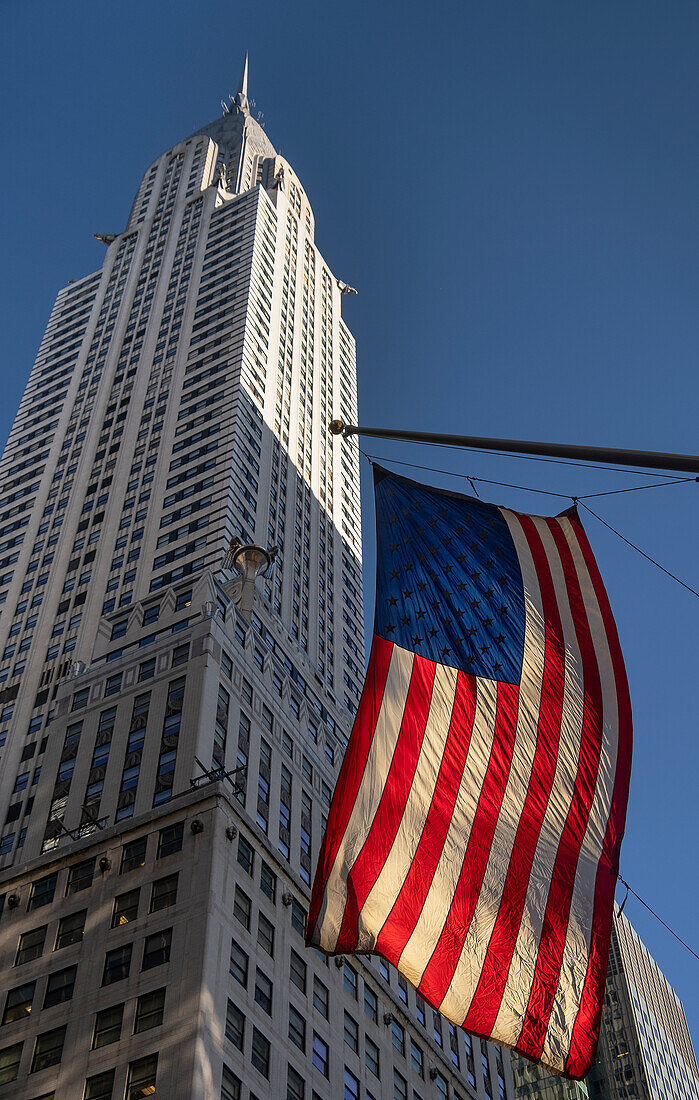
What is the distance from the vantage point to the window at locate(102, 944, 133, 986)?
51531 millimetres

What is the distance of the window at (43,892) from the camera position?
2277 inches

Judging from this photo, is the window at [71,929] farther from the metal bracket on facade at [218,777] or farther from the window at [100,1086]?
the metal bracket on facade at [218,777]

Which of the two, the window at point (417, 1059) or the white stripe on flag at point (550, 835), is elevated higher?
the window at point (417, 1059)

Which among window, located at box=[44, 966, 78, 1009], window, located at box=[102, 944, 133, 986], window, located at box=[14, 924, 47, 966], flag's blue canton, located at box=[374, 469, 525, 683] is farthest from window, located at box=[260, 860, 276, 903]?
flag's blue canton, located at box=[374, 469, 525, 683]

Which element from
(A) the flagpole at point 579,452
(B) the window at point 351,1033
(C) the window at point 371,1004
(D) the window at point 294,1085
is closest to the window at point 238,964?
(D) the window at point 294,1085

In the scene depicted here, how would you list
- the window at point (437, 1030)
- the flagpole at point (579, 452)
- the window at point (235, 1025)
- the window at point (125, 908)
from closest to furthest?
the flagpole at point (579, 452) < the window at point (235, 1025) < the window at point (125, 908) < the window at point (437, 1030)

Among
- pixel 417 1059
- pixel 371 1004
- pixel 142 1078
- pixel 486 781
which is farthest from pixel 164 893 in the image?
pixel 486 781

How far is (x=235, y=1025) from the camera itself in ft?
163

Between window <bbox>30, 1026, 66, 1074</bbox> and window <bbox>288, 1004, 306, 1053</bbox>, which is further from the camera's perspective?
window <bbox>288, 1004, 306, 1053</bbox>

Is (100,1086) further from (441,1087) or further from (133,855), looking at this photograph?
(441,1087)

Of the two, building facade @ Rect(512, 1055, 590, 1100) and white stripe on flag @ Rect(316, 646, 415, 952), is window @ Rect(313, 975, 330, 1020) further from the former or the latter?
building facade @ Rect(512, 1055, 590, 1100)

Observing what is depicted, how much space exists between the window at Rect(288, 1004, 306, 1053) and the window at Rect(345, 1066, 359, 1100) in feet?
11.2

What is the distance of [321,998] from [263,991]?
17.9ft

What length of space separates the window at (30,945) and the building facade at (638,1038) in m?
69.5
